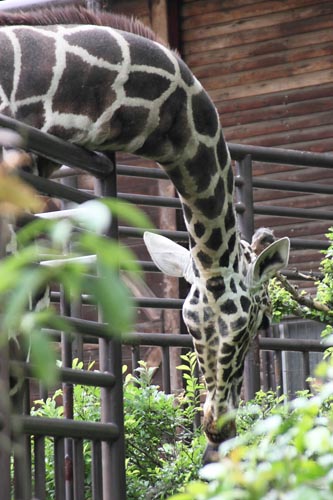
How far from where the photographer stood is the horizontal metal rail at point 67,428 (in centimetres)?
413

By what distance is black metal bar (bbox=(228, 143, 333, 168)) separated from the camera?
7160mm

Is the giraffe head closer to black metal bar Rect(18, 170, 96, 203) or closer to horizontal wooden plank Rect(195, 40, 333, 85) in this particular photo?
black metal bar Rect(18, 170, 96, 203)

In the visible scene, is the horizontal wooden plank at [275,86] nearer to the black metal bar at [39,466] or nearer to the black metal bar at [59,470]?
the black metal bar at [59,470]

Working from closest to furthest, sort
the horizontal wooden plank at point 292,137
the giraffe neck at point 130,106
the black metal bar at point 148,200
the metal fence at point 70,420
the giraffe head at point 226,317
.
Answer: the metal fence at point 70,420
the giraffe neck at point 130,106
the giraffe head at point 226,317
the black metal bar at point 148,200
the horizontal wooden plank at point 292,137

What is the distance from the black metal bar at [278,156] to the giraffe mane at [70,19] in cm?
157

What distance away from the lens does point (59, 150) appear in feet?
15.0

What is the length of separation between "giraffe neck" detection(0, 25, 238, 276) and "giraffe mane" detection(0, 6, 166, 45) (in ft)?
0.23

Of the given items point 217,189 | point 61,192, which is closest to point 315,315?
point 217,189

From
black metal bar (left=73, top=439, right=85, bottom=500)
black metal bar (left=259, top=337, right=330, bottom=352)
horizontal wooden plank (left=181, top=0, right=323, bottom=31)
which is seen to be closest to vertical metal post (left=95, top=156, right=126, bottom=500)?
black metal bar (left=73, top=439, right=85, bottom=500)

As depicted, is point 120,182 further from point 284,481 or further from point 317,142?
point 284,481

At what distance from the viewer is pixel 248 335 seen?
5992mm

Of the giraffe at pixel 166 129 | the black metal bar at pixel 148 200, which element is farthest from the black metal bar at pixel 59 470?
the black metal bar at pixel 148 200

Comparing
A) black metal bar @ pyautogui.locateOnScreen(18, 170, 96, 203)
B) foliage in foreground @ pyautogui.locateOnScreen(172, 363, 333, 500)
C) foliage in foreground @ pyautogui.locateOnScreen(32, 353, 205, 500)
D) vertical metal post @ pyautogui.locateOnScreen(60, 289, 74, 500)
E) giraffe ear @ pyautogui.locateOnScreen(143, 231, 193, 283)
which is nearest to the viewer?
foliage in foreground @ pyautogui.locateOnScreen(172, 363, 333, 500)

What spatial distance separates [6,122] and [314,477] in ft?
9.00
